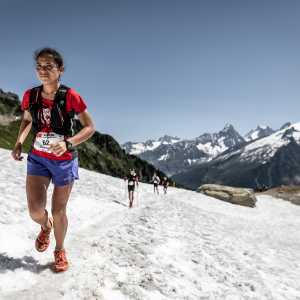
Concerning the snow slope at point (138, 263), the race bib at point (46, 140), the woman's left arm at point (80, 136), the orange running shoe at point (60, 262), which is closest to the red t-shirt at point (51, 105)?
the race bib at point (46, 140)

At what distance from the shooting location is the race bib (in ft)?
22.9

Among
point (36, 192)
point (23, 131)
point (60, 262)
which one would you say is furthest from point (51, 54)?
point (60, 262)

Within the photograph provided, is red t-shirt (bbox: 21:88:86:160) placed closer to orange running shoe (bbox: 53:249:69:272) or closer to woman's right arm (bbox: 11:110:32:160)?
woman's right arm (bbox: 11:110:32:160)

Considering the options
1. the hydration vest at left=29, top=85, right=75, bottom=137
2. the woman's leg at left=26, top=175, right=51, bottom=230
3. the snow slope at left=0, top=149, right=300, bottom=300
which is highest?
the hydration vest at left=29, top=85, right=75, bottom=137

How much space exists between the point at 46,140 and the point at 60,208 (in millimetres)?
1344

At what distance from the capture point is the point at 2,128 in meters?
127

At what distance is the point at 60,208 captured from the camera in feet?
24.0

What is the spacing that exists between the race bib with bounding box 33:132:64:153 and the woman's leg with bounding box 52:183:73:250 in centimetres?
80

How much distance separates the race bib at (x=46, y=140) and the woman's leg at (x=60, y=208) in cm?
80

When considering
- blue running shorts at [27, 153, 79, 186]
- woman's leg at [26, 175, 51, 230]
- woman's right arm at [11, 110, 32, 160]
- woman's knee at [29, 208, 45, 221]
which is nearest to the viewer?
blue running shorts at [27, 153, 79, 186]

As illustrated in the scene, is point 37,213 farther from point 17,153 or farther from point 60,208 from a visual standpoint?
point 17,153

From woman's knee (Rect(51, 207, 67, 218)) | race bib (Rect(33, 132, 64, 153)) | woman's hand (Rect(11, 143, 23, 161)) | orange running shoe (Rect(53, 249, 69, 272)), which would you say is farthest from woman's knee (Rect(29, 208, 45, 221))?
race bib (Rect(33, 132, 64, 153))

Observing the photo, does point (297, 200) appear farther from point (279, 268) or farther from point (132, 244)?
point (132, 244)

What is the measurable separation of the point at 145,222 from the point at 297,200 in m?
48.6
